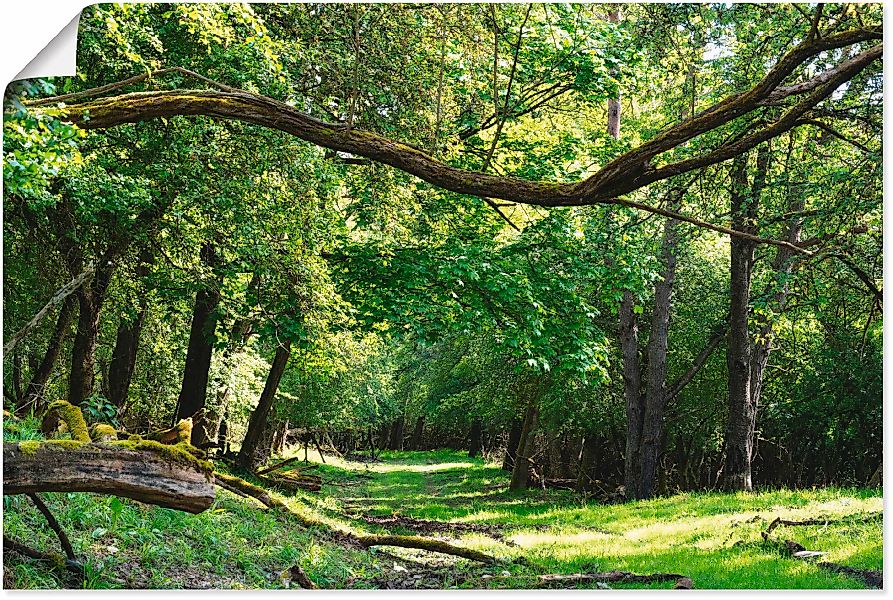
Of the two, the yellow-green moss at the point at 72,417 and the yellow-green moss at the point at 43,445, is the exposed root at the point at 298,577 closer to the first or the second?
the yellow-green moss at the point at 72,417

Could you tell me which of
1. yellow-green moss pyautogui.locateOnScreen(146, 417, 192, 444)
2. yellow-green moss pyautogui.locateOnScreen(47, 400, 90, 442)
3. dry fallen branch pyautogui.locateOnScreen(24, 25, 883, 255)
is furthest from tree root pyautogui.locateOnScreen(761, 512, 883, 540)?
yellow-green moss pyautogui.locateOnScreen(47, 400, 90, 442)

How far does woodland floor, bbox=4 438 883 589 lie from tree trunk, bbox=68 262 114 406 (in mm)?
2147

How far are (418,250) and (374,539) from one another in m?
3.42

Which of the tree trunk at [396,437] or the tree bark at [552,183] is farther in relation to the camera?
the tree trunk at [396,437]

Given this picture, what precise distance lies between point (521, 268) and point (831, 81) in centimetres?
578

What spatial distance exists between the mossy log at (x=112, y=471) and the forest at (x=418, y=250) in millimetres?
13

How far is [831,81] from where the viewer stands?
442cm

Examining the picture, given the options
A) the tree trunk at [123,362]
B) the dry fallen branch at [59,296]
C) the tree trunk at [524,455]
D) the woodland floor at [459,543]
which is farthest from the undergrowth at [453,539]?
the tree trunk at [524,455]

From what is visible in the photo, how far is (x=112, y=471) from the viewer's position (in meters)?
3.73

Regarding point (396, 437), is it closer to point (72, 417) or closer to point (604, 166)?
point (72, 417)

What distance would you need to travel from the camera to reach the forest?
4.74 meters

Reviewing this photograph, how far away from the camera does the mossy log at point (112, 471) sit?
3.67 m

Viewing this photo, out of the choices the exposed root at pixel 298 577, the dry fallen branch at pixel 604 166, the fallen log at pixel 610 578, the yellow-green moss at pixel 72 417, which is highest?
the dry fallen branch at pixel 604 166

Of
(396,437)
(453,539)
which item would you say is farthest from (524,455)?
(396,437)
